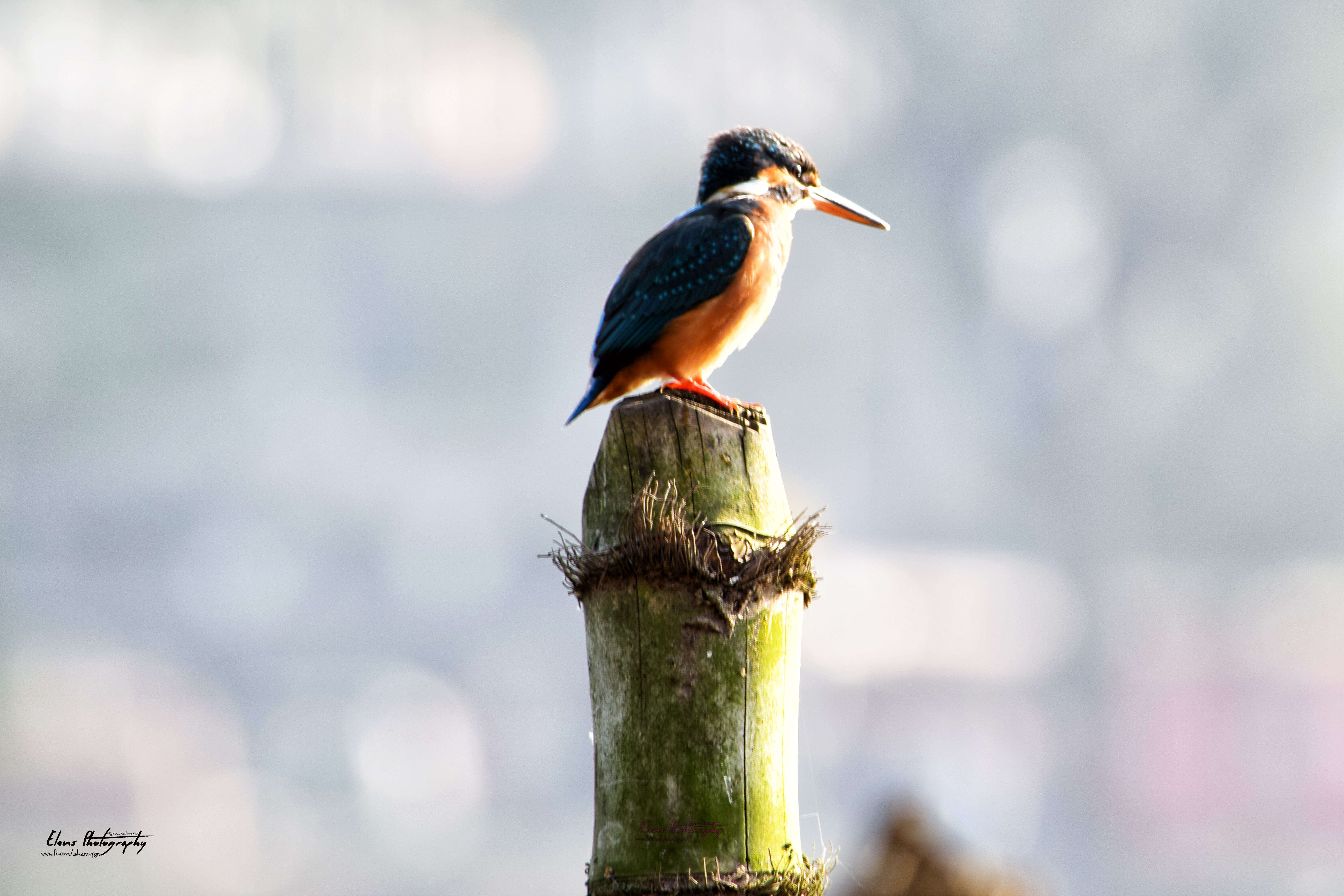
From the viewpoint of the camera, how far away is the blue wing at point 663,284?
201 inches

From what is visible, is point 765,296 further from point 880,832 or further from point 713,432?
point 880,832

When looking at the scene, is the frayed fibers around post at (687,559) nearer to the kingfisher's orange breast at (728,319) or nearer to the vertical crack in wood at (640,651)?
the vertical crack in wood at (640,651)

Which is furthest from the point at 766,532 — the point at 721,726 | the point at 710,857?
the point at 710,857

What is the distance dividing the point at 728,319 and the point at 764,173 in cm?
110

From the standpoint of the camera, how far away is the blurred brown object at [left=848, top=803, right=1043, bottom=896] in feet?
18.2

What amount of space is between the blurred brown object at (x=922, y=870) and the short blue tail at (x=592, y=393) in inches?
103

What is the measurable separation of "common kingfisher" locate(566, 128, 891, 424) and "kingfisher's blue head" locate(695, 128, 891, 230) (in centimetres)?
26

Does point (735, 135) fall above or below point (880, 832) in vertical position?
above

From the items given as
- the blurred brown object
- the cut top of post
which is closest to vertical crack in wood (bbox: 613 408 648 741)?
the cut top of post

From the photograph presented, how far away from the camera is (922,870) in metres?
5.63

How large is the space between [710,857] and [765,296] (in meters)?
3.07

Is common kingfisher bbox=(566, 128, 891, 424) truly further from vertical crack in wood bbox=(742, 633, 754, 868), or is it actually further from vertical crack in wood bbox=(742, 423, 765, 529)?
vertical crack in wood bbox=(742, 633, 754, 868)

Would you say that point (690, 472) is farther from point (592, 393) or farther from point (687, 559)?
point (592, 393)

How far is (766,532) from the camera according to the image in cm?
336
